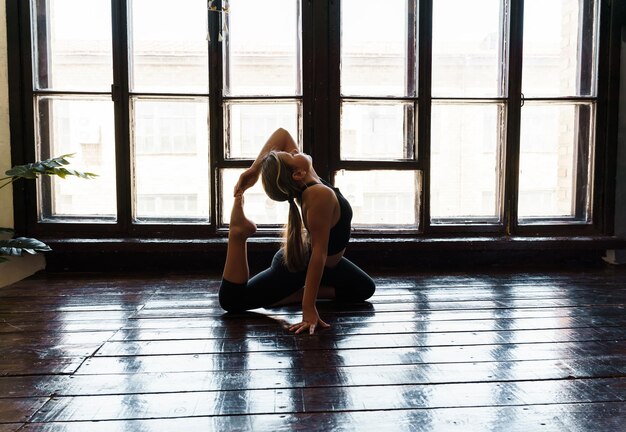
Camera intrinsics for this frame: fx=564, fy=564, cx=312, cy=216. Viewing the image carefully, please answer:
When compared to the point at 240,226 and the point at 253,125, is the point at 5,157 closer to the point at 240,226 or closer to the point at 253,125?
the point at 253,125

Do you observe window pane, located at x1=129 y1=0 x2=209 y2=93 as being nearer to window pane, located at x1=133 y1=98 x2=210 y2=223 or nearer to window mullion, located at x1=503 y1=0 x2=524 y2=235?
window pane, located at x1=133 y1=98 x2=210 y2=223

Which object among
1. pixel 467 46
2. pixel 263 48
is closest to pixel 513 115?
pixel 467 46

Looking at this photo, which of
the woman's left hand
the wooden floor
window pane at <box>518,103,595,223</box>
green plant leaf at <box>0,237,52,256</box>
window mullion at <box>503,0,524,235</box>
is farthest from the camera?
Answer: window pane at <box>518,103,595,223</box>

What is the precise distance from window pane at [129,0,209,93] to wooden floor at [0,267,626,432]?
1.52 m

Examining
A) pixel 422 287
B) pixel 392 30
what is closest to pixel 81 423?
pixel 422 287

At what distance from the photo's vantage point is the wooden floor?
162cm

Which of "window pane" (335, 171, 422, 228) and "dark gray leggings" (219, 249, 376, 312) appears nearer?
"dark gray leggings" (219, 249, 376, 312)

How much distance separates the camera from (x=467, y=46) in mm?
4031

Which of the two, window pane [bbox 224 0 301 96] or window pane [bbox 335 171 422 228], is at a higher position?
window pane [bbox 224 0 301 96]

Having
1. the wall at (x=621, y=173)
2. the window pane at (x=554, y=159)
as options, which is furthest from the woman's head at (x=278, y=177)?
the wall at (x=621, y=173)

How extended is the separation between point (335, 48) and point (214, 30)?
838 millimetres

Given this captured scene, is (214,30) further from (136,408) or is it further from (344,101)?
(136,408)

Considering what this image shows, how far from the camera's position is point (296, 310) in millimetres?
2871

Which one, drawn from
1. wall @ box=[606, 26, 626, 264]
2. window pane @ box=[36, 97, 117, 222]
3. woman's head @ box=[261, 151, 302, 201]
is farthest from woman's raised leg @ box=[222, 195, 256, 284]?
wall @ box=[606, 26, 626, 264]
